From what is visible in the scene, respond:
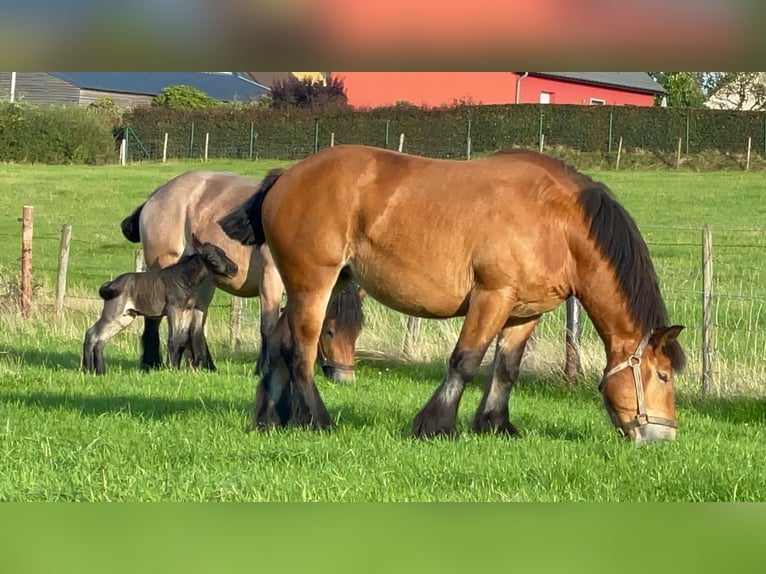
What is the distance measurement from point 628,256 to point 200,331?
275 inches

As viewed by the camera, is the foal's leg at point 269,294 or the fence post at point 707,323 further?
the foal's leg at point 269,294

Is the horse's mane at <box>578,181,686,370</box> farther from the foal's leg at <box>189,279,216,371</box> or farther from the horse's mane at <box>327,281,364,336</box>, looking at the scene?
the foal's leg at <box>189,279,216,371</box>

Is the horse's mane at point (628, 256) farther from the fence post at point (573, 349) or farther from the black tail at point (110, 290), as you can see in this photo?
the black tail at point (110, 290)

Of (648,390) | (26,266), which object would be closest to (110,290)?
(26,266)

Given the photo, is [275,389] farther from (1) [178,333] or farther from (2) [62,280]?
(2) [62,280]

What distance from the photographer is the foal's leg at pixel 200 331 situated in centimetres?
1293

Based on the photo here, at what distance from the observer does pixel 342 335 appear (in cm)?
1226

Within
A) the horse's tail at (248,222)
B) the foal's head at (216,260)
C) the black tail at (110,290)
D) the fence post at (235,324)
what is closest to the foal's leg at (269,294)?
the foal's head at (216,260)

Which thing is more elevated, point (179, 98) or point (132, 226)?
point (179, 98)

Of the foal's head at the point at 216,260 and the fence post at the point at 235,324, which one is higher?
the foal's head at the point at 216,260

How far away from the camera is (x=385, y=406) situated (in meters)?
9.66

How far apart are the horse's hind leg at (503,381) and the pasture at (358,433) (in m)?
0.31

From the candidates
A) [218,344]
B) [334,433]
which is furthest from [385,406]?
[218,344]
